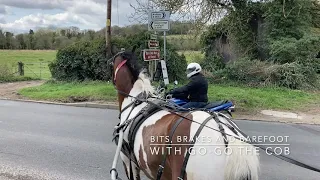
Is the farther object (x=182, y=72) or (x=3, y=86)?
(x=3, y=86)

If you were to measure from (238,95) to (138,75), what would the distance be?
10094 millimetres

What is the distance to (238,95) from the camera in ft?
45.2

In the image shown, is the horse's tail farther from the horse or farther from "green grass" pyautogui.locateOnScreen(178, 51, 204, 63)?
"green grass" pyautogui.locateOnScreen(178, 51, 204, 63)

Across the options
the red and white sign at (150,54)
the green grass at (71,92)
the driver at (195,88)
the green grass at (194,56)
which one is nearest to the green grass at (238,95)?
the green grass at (71,92)

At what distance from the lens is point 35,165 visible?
6.12 meters

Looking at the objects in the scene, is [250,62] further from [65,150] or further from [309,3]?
[65,150]

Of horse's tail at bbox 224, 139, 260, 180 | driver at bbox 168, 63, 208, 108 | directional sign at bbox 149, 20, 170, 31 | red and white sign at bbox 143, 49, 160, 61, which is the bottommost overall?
horse's tail at bbox 224, 139, 260, 180

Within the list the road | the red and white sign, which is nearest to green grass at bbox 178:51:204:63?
the red and white sign

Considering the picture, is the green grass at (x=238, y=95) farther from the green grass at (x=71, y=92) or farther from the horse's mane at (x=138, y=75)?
the horse's mane at (x=138, y=75)

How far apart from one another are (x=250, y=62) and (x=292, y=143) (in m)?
9.96

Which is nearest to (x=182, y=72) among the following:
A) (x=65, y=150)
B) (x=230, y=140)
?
(x=65, y=150)

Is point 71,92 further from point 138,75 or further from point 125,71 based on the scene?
point 138,75

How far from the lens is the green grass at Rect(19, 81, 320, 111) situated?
12.8 meters

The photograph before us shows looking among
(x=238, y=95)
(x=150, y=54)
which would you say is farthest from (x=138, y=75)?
(x=238, y=95)
